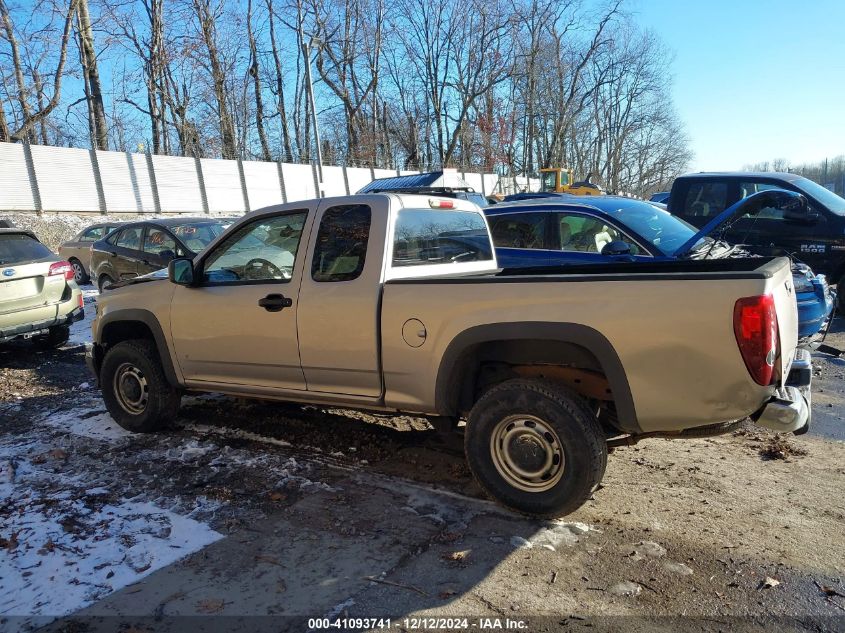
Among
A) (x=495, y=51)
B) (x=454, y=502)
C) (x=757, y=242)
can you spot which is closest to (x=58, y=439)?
(x=454, y=502)

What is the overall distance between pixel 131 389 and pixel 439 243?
2.86 m

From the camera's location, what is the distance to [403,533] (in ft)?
10.9

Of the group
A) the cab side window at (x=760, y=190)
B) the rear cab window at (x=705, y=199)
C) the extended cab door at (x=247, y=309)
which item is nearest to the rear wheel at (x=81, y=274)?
the extended cab door at (x=247, y=309)

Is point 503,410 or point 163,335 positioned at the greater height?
point 163,335

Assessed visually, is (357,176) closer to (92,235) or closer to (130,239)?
(92,235)

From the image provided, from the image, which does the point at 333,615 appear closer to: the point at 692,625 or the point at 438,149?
the point at 692,625

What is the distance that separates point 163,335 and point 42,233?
60.7 feet

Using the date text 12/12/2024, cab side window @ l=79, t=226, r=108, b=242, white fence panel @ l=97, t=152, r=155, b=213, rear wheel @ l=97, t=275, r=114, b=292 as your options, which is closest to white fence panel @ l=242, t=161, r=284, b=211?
white fence panel @ l=97, t=152, r=155, b=213

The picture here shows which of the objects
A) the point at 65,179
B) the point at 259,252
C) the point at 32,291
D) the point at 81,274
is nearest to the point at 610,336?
the point at 259,252

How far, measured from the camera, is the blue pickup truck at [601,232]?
6.39 m

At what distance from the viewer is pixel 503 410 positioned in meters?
3.37

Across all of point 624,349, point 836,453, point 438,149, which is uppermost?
point 438,149

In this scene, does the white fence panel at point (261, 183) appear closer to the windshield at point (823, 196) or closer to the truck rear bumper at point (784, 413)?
the windshield at point (823, 196)

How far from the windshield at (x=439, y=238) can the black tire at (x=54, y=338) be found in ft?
20.0
